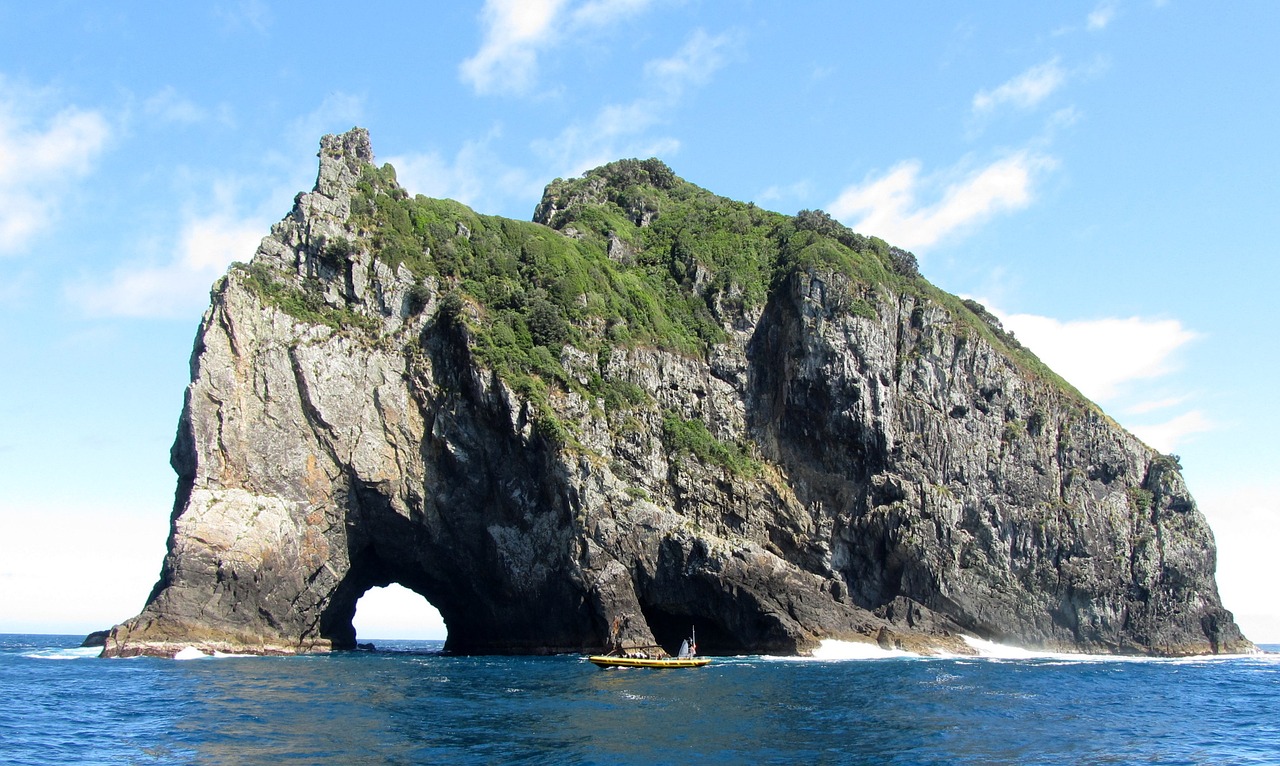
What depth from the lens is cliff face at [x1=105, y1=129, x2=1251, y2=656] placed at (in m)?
56.9

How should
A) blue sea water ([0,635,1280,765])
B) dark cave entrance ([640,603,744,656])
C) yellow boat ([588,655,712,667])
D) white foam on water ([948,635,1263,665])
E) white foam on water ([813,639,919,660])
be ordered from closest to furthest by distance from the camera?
1. blue sea water ([0,635,1280,765])
2. yellow boat ([588,655,712,667])
3. white foam on water ([813,639,919,660])
4. dark cave entrance ([640,603,744,656])
5. white foam on water ([948,635,1263,665])

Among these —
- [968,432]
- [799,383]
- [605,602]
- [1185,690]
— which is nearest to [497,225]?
[799,383]

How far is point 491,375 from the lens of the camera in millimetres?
60500

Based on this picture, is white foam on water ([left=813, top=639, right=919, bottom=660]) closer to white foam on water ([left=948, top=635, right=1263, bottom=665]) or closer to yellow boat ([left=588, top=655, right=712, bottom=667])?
white foam on water ([left=948, top=635, right=1263, bottom=665])

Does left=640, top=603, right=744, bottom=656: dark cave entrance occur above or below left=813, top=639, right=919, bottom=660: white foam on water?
above

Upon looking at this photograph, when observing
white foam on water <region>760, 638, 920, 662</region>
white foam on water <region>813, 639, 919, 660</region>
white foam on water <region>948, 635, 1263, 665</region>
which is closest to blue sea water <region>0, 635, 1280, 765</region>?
white foam on water <region>760, 638, 920, 662</region>

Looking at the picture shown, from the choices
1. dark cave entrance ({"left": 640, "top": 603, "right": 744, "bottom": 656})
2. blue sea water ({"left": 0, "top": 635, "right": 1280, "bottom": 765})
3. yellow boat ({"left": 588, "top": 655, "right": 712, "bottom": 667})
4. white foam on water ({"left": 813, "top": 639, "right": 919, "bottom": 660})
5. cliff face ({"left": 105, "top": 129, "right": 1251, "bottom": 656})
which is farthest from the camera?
dark cave entrance ({"left": 640, "top": 603, "right": 744, "bottom": 656})

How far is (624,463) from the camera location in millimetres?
61938

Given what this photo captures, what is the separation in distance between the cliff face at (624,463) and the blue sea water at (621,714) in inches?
380

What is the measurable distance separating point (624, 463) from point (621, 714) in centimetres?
3116

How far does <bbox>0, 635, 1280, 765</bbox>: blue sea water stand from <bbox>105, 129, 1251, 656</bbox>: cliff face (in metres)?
9.65

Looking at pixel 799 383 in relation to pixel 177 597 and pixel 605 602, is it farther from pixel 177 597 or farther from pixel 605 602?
pixel 177 597

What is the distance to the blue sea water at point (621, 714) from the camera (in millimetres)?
25297

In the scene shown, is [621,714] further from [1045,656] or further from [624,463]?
[1045,656]
